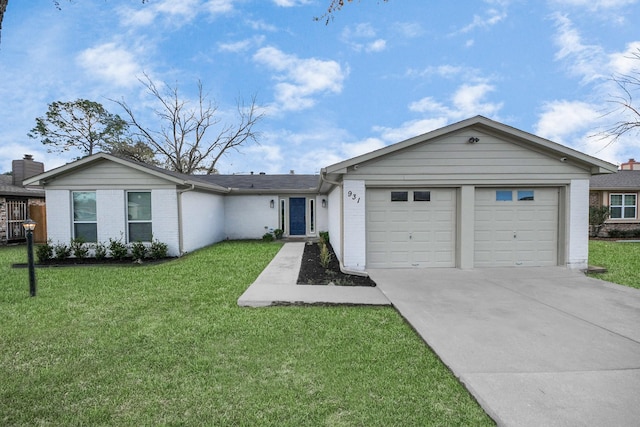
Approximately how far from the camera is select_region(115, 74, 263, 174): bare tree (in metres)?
23.8

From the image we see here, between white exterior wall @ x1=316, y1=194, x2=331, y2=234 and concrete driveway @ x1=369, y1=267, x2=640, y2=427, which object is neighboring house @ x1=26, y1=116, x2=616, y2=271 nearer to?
concrete driveway @ x1=369, y1=267, x2=640, y2=427

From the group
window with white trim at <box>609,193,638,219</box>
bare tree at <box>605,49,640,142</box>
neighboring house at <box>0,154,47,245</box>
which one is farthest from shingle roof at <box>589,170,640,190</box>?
neighboring house at <box>0,154,47,245</box>

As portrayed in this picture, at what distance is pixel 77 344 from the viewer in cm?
366

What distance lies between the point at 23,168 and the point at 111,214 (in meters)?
8.06

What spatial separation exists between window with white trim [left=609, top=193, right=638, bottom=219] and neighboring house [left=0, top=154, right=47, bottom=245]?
27110mm

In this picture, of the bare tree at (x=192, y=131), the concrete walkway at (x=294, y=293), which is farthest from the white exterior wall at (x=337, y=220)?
the bare tree at (x=192, y=131)

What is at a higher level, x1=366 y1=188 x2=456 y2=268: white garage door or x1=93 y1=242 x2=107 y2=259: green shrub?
x1=366 y1=188 x2=456 y2=268: white garage door

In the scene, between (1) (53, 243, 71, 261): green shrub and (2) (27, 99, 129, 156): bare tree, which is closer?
(1) (53, 243, 71, 261): green shrub

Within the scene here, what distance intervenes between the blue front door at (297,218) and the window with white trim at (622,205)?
1536 centimetres

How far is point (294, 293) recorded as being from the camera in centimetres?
555

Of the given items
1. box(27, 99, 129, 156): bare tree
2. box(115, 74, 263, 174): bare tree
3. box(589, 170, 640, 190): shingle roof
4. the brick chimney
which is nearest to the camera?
the brick chimney

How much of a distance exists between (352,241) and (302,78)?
12.5m

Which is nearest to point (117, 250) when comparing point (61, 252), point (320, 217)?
point (61, 252)

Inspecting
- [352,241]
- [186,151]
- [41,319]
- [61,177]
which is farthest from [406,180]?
[186,151]
